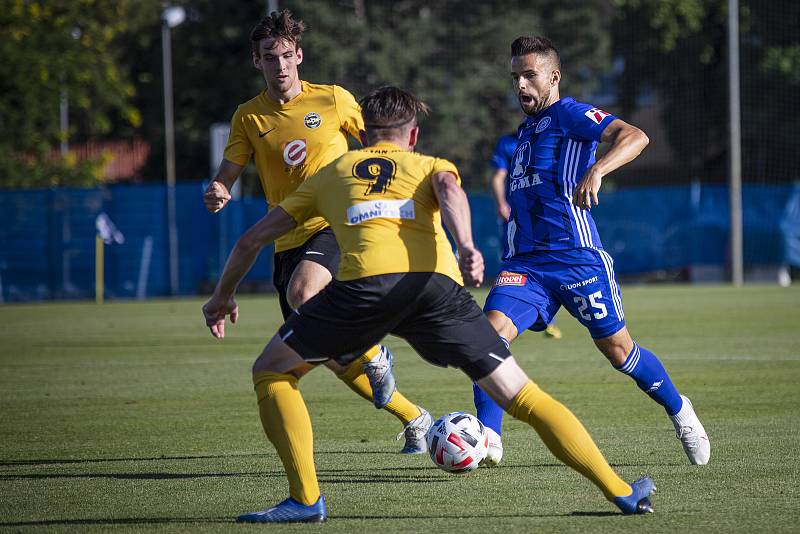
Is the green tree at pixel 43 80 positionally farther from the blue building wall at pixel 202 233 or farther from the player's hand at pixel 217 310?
the player's hand at pixel 217 310

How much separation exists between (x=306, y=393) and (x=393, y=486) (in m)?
4.19

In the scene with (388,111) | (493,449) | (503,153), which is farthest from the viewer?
(503,153)

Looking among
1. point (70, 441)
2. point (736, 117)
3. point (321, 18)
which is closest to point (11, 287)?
point (321, 18)

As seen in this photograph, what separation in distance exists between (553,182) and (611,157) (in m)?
0.78

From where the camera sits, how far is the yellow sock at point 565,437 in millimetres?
4867

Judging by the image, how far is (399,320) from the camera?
4.96 metres

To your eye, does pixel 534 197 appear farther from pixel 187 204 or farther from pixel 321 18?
pixel 321 18

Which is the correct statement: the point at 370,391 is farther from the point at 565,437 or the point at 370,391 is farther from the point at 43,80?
the point at 43,80

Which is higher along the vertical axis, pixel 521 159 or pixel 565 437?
pixel 521 159

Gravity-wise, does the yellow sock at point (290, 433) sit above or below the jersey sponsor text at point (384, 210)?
below

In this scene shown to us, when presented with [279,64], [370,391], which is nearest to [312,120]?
[279,64]

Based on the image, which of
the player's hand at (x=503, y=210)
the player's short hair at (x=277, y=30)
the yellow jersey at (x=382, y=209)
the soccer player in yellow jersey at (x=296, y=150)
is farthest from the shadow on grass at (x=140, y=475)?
the player's hand at (x=503, y=210)

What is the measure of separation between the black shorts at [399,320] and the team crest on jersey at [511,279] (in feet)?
4.75

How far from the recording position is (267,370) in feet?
16.7
